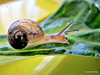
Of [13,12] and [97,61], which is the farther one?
[13,12]

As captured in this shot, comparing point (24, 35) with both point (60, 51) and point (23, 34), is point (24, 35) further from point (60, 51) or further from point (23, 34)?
point (60, 51)

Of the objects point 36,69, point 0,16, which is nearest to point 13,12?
point 0,16

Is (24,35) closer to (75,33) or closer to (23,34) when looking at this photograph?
(23,34)

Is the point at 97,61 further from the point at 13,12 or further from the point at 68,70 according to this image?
the point at 13,12

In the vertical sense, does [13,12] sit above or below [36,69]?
above

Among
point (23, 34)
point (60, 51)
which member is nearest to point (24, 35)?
point (23, 34)

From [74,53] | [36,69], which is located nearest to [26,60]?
[36,69]

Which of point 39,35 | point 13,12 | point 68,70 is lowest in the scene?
point 68,70
